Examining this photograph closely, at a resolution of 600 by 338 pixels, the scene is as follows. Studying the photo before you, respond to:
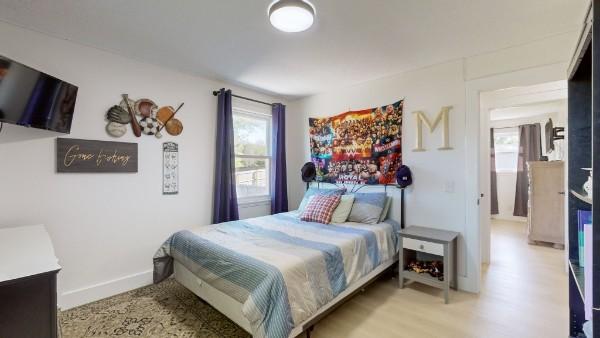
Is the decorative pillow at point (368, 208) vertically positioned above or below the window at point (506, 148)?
below

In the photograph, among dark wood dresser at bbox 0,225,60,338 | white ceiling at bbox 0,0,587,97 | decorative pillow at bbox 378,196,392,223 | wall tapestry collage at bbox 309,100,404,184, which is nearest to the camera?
dark wood dresser at bbox 0,225,60,338

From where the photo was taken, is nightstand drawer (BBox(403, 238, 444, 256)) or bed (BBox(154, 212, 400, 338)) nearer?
bed (BBox(154, 212, 400, 338))

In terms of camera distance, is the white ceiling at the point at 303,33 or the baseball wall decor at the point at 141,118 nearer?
the white ceiling at the point at 303,33

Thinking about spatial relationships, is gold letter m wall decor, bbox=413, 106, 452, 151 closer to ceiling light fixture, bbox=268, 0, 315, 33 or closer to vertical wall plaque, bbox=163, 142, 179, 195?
ceiling light fixture, bbox=268, 0, 315, 33

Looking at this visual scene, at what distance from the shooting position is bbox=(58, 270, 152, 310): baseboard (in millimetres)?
2368

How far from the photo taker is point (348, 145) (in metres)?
3.68

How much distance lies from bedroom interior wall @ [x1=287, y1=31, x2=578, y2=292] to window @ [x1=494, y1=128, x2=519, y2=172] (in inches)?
175

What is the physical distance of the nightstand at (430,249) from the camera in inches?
97.9

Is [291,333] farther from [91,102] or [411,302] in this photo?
[91,102]

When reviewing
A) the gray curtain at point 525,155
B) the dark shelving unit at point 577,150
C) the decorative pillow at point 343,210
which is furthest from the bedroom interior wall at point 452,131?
the gray curtain at point 525,155

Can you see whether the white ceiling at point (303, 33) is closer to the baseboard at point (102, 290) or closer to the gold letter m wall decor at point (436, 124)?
the gold letter m wall decor at point (436, 124)

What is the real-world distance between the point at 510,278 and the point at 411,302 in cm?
140

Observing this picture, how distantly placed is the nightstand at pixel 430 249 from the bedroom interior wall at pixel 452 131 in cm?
14

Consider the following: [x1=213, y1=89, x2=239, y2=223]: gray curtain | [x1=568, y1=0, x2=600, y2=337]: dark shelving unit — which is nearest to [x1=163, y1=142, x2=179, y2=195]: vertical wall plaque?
[x1=213, y1=89, x2=239, y2=223]: gray curtain
